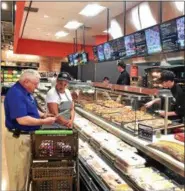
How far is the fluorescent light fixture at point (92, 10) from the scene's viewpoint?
695 centimetres

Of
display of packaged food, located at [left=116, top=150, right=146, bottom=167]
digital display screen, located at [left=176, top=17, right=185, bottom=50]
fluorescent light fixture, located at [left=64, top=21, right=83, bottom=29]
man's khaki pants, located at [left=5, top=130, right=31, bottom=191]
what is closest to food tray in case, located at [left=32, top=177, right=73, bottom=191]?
display of packaged food, located at [left=116, top=150, right=146, bottom=167]

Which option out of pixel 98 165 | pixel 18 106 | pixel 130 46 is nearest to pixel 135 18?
pixel 130 46

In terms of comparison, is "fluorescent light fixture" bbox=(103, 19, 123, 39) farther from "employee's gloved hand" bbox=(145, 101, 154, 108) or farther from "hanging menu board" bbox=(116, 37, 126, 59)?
"employee's gloved hand" bbox=(145, 101, 154, 108)

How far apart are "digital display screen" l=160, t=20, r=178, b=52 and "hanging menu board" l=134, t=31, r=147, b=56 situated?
1.91 feet

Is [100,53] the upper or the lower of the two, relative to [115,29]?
lower

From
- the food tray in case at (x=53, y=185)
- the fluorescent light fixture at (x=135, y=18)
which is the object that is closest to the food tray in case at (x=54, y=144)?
the food tray in case at (x=53, y=185)

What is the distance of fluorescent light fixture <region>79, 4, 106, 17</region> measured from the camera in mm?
6954

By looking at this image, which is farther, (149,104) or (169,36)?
(169,36)

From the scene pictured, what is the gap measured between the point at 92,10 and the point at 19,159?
496 cm

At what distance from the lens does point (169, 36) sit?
379 cm

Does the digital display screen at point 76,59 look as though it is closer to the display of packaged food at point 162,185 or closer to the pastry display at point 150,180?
the pastry display at point 150,180

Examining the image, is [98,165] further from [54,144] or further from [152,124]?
[152,124]

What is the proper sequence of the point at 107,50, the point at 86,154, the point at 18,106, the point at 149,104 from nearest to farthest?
the point at 18,106, the point at 149,104, the point at 86,154, the point at 107,50

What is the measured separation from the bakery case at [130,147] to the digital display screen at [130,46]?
90 cm
